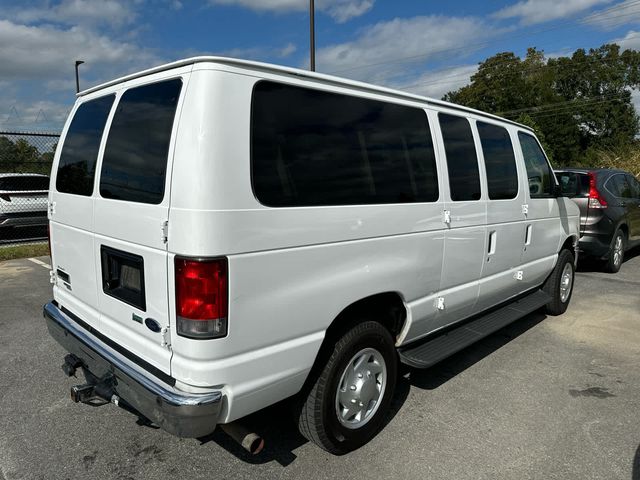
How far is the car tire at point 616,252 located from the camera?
26.2ft

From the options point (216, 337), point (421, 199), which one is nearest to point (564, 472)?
point (421, 199)

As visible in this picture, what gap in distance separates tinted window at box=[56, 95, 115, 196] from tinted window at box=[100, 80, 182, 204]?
0.62 feet

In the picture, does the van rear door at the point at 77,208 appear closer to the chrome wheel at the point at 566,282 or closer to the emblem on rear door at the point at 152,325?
the emblem on rear door at the point at 152,325

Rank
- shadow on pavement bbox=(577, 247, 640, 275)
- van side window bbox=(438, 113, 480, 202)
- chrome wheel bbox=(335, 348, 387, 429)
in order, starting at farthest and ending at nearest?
1. shadow on pavement bbox=(577, 247, 640, 275)
2. van side window bbox=(438, 113, 480, 202)
3. chrome wheel bbox=(335, 348, 387, 429)

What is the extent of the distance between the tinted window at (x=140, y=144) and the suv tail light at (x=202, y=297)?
41cm

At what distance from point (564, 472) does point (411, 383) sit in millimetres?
1318

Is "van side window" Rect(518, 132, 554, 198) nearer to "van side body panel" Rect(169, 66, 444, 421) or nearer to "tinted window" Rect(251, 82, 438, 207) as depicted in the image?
"tinted window" Rect(251, 82, 438, 207)

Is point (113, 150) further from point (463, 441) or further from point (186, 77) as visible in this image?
point (463, 441)

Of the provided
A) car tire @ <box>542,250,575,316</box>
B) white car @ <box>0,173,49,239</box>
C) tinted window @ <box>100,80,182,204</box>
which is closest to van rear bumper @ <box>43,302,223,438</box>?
tinted window @ <box>100,80,182,204</box>

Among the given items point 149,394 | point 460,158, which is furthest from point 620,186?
point 149,394

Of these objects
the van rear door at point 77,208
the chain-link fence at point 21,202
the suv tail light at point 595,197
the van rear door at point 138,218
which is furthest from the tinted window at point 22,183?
the suv tail light at point 595,197

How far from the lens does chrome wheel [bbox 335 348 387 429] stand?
2854 millimetres

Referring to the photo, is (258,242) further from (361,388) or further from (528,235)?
(528,235)

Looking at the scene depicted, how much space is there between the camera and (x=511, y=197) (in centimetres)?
429
